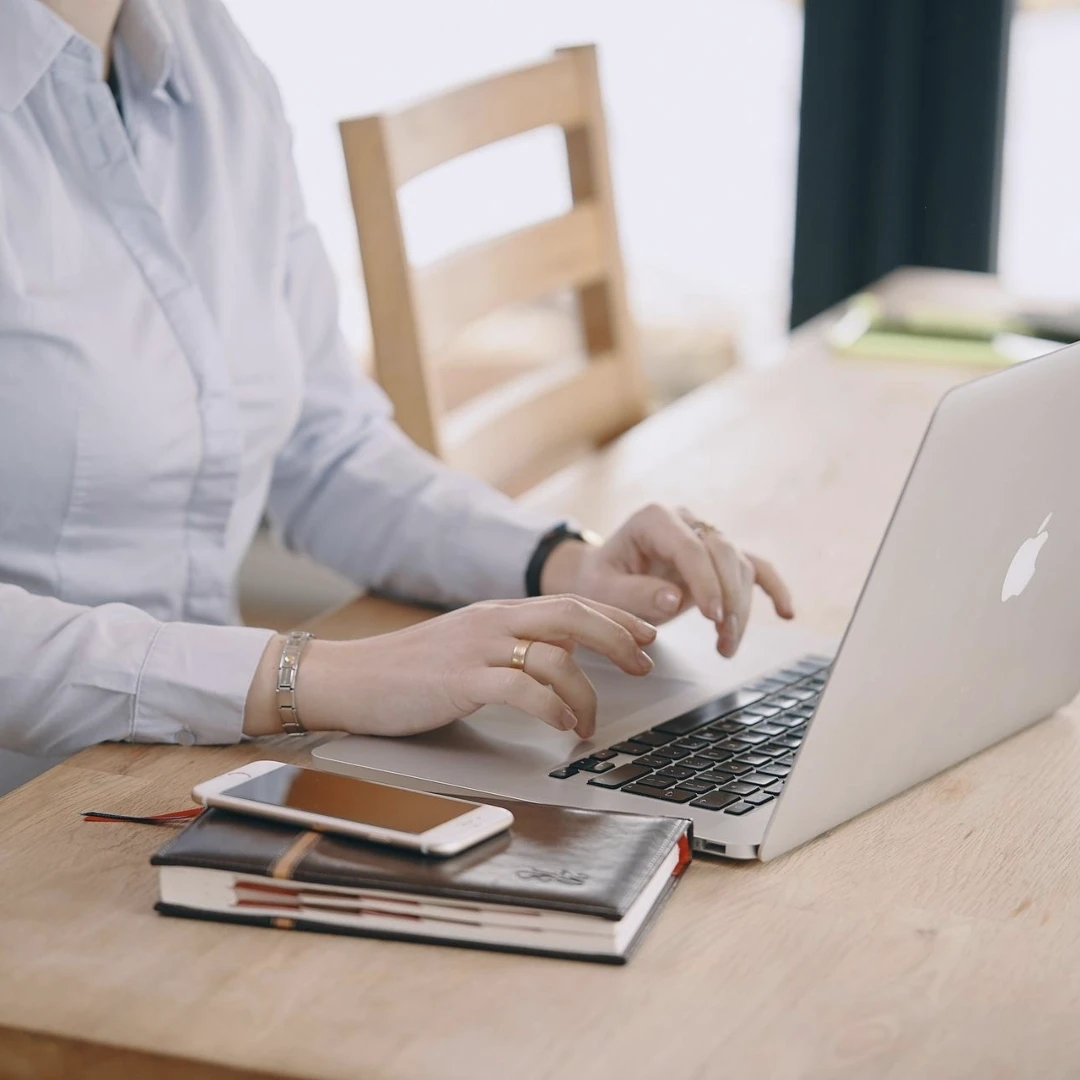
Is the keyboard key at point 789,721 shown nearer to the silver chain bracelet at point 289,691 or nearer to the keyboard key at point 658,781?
the keyboard key at point 658,781

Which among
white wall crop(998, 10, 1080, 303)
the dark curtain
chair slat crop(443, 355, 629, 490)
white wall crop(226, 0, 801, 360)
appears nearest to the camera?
chair slat crop(443, 355, 629, 490)

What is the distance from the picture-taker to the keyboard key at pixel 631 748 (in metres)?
0.88

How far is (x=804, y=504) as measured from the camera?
1369mm

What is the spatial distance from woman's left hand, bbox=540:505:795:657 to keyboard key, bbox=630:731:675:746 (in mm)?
136

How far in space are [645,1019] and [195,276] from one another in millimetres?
708

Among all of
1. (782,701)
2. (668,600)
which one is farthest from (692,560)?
(782,701)

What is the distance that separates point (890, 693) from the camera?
30.0 inches

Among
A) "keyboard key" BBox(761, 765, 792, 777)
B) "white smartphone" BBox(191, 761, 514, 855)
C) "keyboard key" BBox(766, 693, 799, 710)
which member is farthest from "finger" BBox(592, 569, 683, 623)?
"white smartphone" BBox(191, 761, 514, 855)

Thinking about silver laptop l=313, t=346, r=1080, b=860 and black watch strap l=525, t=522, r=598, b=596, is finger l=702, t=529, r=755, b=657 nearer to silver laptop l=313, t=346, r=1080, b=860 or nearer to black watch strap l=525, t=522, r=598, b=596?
silver laptop l=313, t=346, r=1080, b=860

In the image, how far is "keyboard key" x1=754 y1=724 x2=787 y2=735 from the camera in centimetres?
90

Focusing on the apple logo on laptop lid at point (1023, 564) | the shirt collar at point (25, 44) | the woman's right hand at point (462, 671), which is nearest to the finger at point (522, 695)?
the woman's right hand at point (462, 671)

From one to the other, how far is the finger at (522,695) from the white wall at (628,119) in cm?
265

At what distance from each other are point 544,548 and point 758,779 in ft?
1.32

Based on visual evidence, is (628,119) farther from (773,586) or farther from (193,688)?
(193,688)
